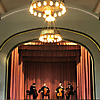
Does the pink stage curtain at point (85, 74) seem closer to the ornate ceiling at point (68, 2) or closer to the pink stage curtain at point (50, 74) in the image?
the ornate ceiling at point (68, 2)

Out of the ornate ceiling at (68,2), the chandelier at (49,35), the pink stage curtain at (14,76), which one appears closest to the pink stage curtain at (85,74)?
the ornate ceiling at (68,2)

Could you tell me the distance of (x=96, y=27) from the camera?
8141 millimetres

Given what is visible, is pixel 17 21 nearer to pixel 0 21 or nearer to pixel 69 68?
pixel 0 21

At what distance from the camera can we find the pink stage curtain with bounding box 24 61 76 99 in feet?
60.2

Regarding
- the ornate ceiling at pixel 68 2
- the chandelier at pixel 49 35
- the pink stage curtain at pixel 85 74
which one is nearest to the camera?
the chandelier at pixel 49 35

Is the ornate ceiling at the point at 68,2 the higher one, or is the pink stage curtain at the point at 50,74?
the ornate ceiling at the point at 68,2

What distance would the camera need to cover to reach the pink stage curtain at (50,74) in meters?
18.4

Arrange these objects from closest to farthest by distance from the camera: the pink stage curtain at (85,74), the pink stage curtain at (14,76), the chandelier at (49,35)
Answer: the chandelier at (49,35) → the pink stage curtain at (85,74) → the pink stage curtain at (14,76)

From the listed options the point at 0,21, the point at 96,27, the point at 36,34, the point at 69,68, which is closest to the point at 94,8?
the point at 96,27

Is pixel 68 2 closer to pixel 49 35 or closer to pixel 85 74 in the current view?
pixel 49 35

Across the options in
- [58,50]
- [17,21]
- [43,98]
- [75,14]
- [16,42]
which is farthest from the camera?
[43,98]

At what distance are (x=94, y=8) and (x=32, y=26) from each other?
3026 mm

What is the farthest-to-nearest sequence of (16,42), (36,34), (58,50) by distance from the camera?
(58,50) → (16,42) → (36,34)

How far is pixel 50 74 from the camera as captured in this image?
61.7 feet
